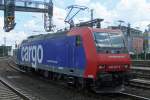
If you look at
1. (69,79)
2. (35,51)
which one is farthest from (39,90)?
(35,51)

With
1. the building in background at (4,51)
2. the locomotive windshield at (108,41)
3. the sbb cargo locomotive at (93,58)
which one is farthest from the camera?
the building in background at (4,51)

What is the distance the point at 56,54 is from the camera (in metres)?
22.1

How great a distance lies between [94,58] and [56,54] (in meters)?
5.32

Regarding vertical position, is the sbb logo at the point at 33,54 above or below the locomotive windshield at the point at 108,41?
below

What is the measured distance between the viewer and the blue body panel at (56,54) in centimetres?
1852

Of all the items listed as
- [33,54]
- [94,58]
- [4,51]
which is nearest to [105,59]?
[94,58]

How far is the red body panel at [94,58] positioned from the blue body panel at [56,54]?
16.0 inches

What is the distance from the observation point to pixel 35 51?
27578 millimetres

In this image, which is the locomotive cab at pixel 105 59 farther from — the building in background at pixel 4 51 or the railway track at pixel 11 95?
the building in background at pixel 4 51

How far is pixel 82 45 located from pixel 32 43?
11224 millimetres

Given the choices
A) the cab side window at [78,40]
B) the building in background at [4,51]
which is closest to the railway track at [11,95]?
the cab side window at [78,40]

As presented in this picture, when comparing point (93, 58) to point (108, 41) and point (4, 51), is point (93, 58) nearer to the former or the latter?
point (108, 41)

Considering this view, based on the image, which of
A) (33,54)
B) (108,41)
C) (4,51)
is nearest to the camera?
(108,41)

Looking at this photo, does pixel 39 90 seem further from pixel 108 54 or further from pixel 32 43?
pixel 32 43
